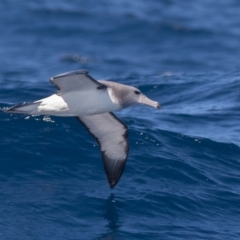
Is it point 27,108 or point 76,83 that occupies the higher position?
point 76,83

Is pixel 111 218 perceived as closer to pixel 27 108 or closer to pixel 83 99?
pixel 83 99

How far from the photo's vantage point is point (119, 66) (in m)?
23.1

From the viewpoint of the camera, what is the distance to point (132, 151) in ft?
47.5

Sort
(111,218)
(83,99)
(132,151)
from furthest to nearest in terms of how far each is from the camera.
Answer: (132,151), (111,218), (83,99)

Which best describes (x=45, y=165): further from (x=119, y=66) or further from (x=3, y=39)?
(x=3, y=39)

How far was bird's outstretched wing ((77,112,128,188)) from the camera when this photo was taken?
41.7 ft

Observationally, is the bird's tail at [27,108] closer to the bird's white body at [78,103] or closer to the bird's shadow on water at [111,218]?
the bird's white body at [78,103]

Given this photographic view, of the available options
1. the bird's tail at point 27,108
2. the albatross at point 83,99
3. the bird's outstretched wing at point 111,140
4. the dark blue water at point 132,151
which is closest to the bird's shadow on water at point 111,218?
the dark blue water at point 132,151

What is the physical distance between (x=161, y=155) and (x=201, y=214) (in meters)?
2.09

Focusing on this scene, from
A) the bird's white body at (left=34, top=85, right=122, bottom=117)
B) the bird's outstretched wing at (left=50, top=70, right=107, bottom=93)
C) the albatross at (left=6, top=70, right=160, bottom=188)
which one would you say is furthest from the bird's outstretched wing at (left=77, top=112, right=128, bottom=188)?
the bird's outstretched wing at (left=50, top=70, right=107, bottom=93)

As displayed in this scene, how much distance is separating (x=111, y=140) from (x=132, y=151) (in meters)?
1.60

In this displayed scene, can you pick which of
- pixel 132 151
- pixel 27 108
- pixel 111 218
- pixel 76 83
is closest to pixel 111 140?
pixel 111 218

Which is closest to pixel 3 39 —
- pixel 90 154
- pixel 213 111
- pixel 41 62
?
pixel 41 62

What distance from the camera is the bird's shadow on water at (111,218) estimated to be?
461 inches
